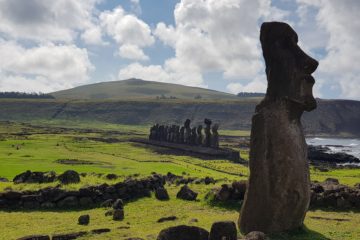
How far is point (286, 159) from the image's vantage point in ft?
49.9

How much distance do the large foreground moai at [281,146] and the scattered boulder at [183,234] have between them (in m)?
3.16

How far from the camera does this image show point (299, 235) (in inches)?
598

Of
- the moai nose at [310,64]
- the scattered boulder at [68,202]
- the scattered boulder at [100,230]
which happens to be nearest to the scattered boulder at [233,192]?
the scattered boulder at [68,202]

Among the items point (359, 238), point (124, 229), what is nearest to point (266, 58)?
point (359, 238)

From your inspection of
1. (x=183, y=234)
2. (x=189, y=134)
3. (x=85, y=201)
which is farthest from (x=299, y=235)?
(x=189, y=134)

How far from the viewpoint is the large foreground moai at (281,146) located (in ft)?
49.7

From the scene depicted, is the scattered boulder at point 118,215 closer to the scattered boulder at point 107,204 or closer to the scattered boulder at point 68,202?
the scattered boulder at point 107,204

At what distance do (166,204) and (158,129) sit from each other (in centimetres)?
6844

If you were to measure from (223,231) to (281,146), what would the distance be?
4.07m

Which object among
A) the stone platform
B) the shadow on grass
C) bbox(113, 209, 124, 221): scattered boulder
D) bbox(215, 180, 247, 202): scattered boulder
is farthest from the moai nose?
the stone platform

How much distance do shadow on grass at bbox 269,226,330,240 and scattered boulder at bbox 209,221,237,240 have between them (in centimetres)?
252

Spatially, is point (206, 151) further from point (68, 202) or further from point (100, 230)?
point (100, 230)

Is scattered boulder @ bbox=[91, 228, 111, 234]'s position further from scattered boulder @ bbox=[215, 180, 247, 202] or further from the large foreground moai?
scattered boulder @ bbox=[215, 180, 247, 202]

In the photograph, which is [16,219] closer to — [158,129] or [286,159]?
[286,159]
